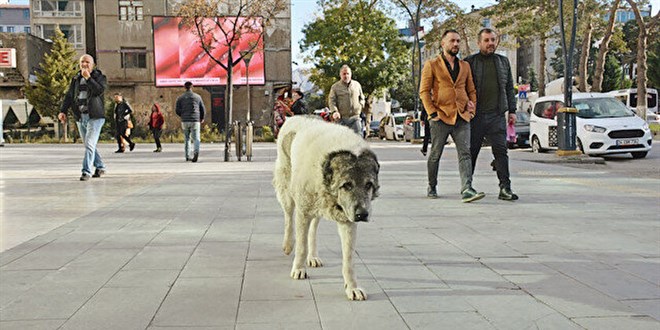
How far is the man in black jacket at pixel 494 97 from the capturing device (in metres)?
7.98

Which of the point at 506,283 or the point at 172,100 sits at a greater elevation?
the point at 172,100

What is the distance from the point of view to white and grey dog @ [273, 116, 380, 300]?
10.9ft

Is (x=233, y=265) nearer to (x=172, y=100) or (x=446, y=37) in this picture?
(x=446, y=37)

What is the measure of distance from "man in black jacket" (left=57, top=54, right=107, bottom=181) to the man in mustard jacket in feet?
19.1

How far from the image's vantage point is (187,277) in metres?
4.16

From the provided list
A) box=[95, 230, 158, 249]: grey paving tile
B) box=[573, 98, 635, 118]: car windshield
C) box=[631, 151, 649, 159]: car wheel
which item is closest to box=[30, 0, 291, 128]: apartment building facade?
box=[573, 98, 635, 118]: car windshield

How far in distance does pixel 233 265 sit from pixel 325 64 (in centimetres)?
4418

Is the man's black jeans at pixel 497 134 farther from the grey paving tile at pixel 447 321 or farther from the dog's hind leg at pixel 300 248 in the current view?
the grey paving tile at pixel 447 321

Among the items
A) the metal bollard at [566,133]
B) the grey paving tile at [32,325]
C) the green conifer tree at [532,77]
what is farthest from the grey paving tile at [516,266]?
the green conifer tree at [532,77]

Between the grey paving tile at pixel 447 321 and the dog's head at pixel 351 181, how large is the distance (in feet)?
1.86

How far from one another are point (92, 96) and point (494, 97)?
21.9ft

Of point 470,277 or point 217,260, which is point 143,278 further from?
point 470,277

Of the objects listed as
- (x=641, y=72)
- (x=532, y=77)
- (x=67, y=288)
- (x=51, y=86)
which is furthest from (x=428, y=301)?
(x=532, y=77)

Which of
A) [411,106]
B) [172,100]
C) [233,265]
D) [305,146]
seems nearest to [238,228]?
[233,265]
